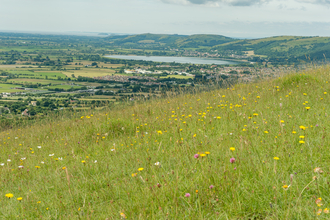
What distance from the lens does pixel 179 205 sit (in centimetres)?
238

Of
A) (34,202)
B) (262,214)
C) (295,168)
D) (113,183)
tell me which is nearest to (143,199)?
(113,183)

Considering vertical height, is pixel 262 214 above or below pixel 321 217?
below

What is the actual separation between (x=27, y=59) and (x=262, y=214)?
533ft

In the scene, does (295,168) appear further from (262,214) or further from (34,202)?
(34,202)

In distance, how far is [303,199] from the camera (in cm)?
213

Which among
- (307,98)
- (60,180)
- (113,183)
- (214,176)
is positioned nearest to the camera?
(214,176)

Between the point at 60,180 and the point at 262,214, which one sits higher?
the point at 262,214

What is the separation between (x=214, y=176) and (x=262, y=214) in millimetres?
627

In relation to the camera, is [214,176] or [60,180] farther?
[60,180]

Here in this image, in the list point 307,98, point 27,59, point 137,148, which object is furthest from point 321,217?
point 27,59

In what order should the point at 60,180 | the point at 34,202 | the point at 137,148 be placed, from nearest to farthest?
1. the point at 34,202
2. the point at 60,180
3. the point at 137,148

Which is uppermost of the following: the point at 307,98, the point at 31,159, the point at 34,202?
the point at 307,98

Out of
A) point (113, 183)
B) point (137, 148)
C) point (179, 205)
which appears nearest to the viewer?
point (179, 205)

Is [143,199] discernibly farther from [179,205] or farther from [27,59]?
[27,59]
